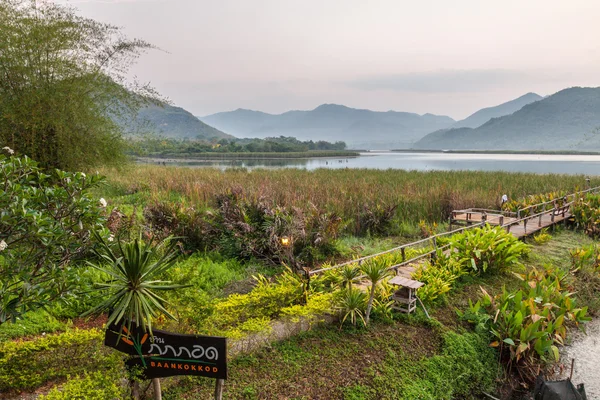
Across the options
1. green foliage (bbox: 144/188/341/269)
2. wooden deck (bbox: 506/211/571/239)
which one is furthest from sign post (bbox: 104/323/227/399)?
wooden deck (bbox: 506/211/571/239)

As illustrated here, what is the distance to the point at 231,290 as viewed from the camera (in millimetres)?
5637

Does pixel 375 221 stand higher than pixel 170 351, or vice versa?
pixel 170 351

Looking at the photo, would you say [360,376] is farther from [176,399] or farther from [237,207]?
[237,207]

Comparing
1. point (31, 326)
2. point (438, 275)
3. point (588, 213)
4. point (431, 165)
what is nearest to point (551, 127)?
point (431, 165)

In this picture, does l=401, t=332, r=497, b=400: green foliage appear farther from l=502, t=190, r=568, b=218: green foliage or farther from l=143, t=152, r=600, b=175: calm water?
l=143, t=152, r=600, b=175: calm water

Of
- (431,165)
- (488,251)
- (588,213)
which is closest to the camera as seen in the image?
(488,251)

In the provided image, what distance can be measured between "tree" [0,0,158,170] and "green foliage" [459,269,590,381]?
940 cm

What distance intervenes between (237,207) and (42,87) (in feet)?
19.5

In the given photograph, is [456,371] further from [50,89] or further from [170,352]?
[50,89]

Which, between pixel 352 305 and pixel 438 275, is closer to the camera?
pixel 352 305

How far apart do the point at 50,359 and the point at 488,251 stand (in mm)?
6551

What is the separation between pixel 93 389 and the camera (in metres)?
2.61

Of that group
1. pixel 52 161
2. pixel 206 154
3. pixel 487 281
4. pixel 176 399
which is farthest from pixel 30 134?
pixel 206 154

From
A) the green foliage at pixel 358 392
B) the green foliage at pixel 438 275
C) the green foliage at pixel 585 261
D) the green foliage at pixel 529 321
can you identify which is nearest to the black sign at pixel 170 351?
the green foliage at pixel 358 392
